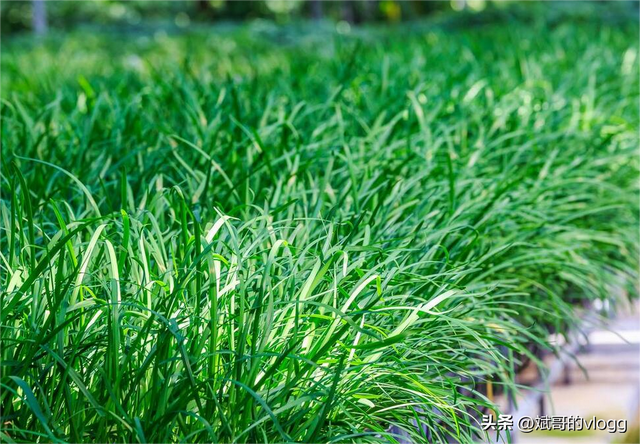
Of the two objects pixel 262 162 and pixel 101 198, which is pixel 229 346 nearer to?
pixel 101 198

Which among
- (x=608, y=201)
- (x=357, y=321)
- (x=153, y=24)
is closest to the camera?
(x=357, y=321)

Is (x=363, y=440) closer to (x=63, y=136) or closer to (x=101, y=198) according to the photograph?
(x=101, y=198)

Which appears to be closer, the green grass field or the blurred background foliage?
the green grass field

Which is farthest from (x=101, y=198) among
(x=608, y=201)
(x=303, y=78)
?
(x=303, y=78)

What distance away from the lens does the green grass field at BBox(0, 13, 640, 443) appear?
1.46 meters

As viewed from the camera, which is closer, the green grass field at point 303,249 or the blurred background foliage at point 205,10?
the green grass field at point 303,249

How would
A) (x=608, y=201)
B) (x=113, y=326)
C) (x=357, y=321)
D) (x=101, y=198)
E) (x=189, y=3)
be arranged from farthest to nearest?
(x=189, y=3)
(x=608, y=201)
(x=101, y=198)
(x=357, y=321)
(x=113, y=326)

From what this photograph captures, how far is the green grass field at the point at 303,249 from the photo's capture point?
4.80 feet

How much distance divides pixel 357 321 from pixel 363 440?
0.22m

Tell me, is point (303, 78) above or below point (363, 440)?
above

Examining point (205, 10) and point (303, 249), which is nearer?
point (303, 249)

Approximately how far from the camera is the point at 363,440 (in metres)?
1.50

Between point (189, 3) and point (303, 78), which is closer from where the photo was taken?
point (303, 78)

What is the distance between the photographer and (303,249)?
188 centimetres
